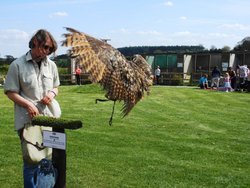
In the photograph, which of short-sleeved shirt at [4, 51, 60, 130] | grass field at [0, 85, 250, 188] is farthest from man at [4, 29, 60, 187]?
grass field at [0, 85, 250, 188]

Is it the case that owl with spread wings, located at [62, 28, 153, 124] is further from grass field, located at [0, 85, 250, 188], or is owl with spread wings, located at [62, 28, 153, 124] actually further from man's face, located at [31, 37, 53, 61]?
grass field, located at [0, 85, 250, 188]

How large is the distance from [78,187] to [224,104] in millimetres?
11830

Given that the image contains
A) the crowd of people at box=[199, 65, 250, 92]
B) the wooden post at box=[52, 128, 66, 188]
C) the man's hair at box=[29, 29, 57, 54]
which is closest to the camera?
the man's hair at box=[29, 29, 57, 54]

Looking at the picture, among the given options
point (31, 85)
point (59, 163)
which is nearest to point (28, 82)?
point (31, 85)

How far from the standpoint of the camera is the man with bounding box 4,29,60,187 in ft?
13.9

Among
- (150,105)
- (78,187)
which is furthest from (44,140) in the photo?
(150,105)

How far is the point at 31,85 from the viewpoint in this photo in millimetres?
4336

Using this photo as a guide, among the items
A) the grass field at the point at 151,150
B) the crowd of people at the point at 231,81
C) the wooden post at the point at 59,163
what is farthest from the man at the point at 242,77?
the wooden post at the point at 59,163

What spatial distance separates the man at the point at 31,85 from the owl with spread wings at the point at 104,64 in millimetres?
1033

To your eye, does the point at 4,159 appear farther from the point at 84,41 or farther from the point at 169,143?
the point at 84,41

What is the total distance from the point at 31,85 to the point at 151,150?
445cm

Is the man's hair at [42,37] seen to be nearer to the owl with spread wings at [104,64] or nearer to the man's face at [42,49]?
the man's face at [42,49]

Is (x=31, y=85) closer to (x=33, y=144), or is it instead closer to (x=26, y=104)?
(x=26, y=104)

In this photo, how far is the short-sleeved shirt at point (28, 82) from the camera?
4285 mm
